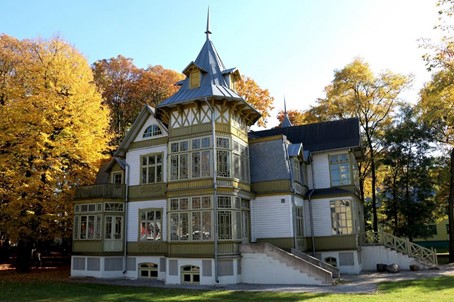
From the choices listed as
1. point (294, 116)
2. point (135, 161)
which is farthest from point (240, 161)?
point (294, 116)

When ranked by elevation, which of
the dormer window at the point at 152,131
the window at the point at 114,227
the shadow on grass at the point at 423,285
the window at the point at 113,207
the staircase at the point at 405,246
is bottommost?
the shadow on grass at the point at 423,285

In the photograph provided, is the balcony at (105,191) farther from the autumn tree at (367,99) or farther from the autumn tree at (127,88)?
the autumn tree at (367,99)

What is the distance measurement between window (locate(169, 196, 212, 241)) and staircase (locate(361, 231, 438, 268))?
435 inches

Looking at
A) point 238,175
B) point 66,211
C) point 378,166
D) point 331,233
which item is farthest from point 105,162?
point 378,166

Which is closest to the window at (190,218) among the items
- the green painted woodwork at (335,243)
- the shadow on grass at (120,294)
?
the shadow on grass at (120,294)

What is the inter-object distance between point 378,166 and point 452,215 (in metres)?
6.68

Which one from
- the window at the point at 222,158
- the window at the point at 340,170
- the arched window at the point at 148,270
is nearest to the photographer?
the window at the point at 222,158

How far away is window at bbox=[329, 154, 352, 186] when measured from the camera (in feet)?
78.0

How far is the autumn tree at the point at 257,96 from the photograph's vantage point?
3800cm

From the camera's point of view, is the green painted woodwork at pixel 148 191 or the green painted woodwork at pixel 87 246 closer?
the green painted woodwork at pixel 148 191

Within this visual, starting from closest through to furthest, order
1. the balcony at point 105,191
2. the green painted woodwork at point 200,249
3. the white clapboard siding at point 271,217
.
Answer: the green painted woodwork at point 200,249, the white clapboard siding at point 271,217, the balcony at point 105,191

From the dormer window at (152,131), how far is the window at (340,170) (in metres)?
10.9

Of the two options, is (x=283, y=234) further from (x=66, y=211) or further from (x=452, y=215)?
(x=452, y=215)

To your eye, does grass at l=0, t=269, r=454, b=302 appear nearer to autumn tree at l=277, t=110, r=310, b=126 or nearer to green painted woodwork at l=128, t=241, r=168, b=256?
green painted woodwork at l=128, t=241, r=168, b=256
